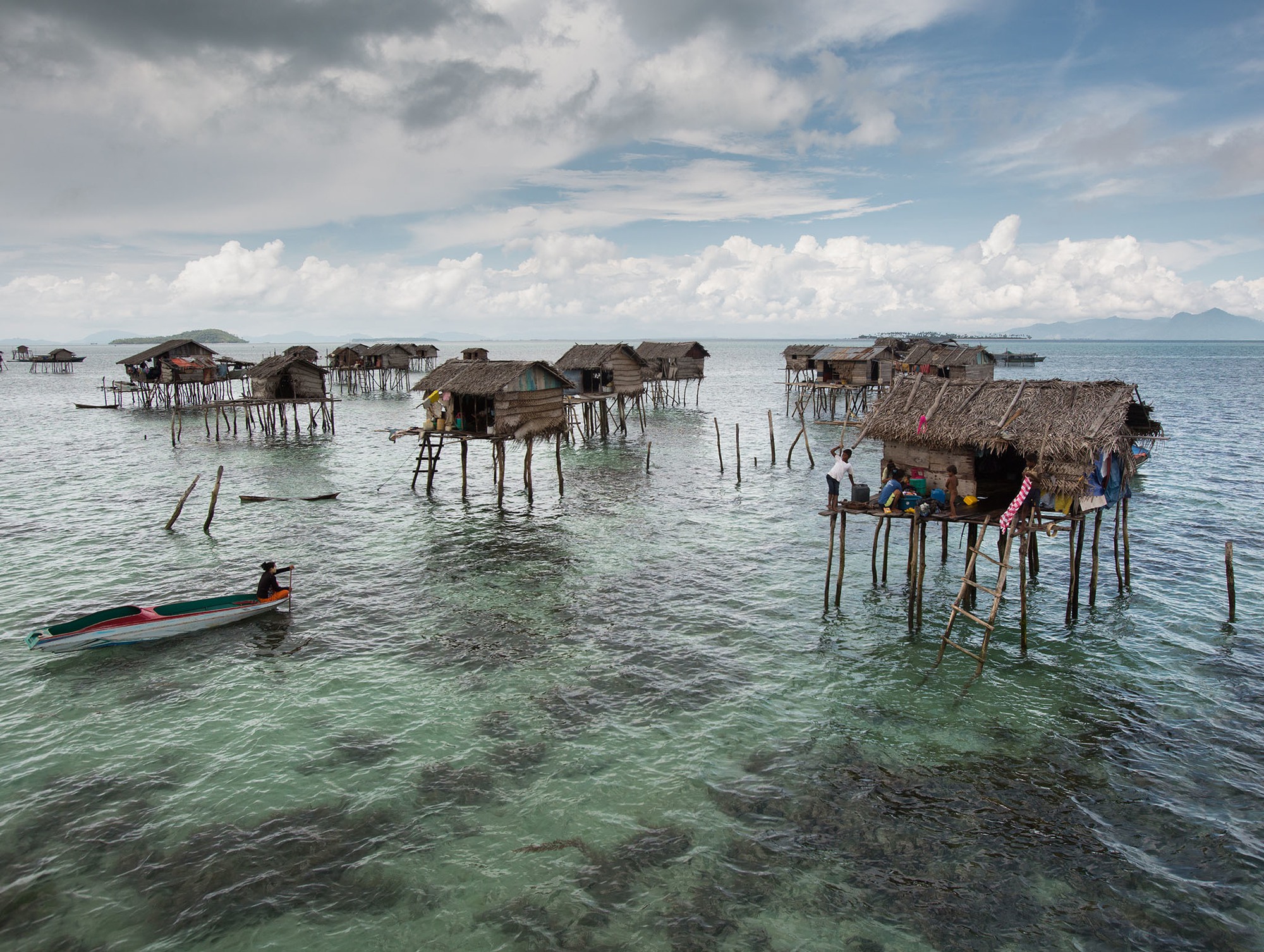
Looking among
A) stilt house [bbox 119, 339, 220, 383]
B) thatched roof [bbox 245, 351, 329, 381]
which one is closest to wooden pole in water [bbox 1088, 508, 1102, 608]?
thatched roof [bbox 245, 351, 329, 381]

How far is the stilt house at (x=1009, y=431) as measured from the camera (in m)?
15.9

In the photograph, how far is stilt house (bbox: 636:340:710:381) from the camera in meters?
67.1

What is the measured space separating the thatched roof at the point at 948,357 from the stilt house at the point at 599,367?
22420 mm

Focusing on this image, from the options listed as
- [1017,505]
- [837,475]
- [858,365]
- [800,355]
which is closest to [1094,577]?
[1017,505]

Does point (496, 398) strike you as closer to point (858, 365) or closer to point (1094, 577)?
point (1094, 577)

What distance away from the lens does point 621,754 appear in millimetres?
13117

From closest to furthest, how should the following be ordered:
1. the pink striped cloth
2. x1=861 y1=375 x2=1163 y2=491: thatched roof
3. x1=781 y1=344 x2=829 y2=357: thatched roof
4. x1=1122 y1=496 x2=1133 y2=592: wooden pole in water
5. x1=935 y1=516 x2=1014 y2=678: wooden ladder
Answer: x1=935 y1=516 x2=1014 y2=678: wooden ladder, the pink striped cloth, x1=861 y1=375 x2=1163 y2=491: thatched roof, x1=1122 y1=496 x2=1133 y2=592: wooden pole in water, x1=781 y1=344 x2=829 y2=357: thatched roof

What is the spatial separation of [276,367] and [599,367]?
2179 cm

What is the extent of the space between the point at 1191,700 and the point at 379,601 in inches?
766

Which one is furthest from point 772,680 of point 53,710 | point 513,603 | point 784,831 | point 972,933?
point 53,710

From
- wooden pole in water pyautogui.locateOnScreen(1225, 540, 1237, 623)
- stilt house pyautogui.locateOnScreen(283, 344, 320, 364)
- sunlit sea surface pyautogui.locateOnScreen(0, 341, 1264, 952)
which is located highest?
stilt house pyautogui.locateOnScreen(283, 344, 320, 364)

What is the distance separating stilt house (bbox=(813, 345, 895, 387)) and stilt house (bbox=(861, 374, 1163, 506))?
38962 millimetres

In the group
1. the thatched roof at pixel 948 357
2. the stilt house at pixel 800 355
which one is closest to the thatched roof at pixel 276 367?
the stilt house at pixel 800 355

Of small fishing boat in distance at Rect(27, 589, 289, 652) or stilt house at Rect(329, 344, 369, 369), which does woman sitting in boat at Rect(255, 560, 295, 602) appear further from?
stilt house at Rect(329, 344, 369, 369)
